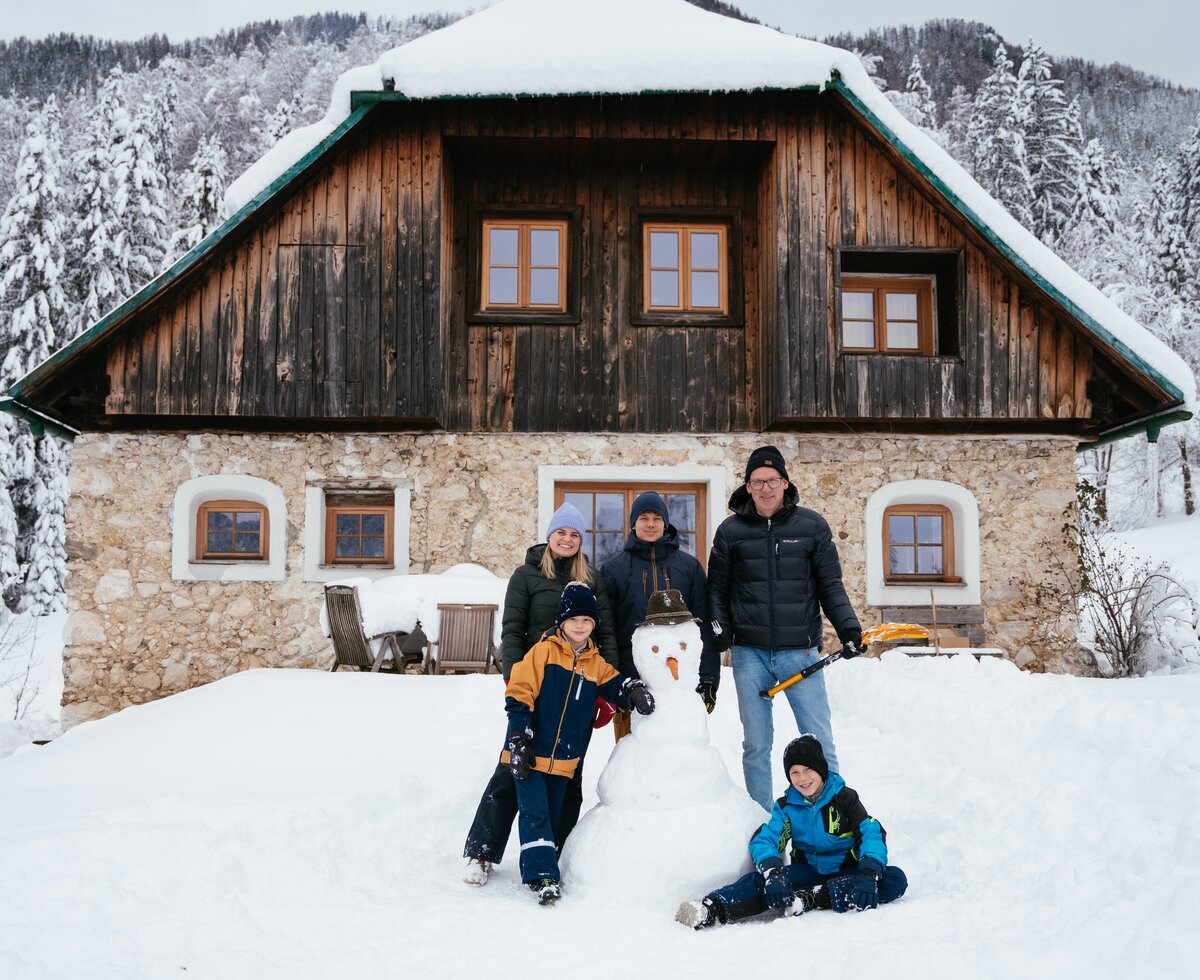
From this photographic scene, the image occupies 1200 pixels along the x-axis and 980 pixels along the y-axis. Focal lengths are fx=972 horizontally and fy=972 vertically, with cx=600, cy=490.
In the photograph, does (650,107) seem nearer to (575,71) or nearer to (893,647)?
(575,71)

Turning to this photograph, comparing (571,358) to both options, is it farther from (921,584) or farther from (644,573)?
(644,573)

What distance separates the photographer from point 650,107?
28.2 feet

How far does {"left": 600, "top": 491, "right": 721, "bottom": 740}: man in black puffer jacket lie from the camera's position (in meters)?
4.23

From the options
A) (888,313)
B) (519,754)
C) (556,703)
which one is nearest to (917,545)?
(888,313)

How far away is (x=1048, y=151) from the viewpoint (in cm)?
2862

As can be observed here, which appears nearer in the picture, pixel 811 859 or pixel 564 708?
pixel 811 859

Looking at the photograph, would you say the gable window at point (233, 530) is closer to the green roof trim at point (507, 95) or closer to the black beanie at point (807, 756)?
the green roof trim at point (507, 95)

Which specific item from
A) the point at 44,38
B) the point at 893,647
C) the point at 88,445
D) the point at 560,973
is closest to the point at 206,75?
the point at 44,38

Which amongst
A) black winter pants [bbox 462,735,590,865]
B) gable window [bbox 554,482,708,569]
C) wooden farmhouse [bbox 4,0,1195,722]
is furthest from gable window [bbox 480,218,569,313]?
black winter pants [bbox 462,735,590,865]

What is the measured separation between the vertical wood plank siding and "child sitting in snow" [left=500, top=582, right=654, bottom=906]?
4808 mm

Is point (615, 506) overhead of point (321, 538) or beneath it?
overhead

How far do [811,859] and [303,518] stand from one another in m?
6.42

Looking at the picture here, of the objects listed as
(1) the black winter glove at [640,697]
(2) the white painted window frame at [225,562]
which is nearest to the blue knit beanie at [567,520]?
(1) the black winter glove at [640,697]

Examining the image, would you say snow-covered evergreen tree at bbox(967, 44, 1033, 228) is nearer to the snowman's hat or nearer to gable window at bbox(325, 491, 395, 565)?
gable window at bbox(325, 491, 395, 565)
